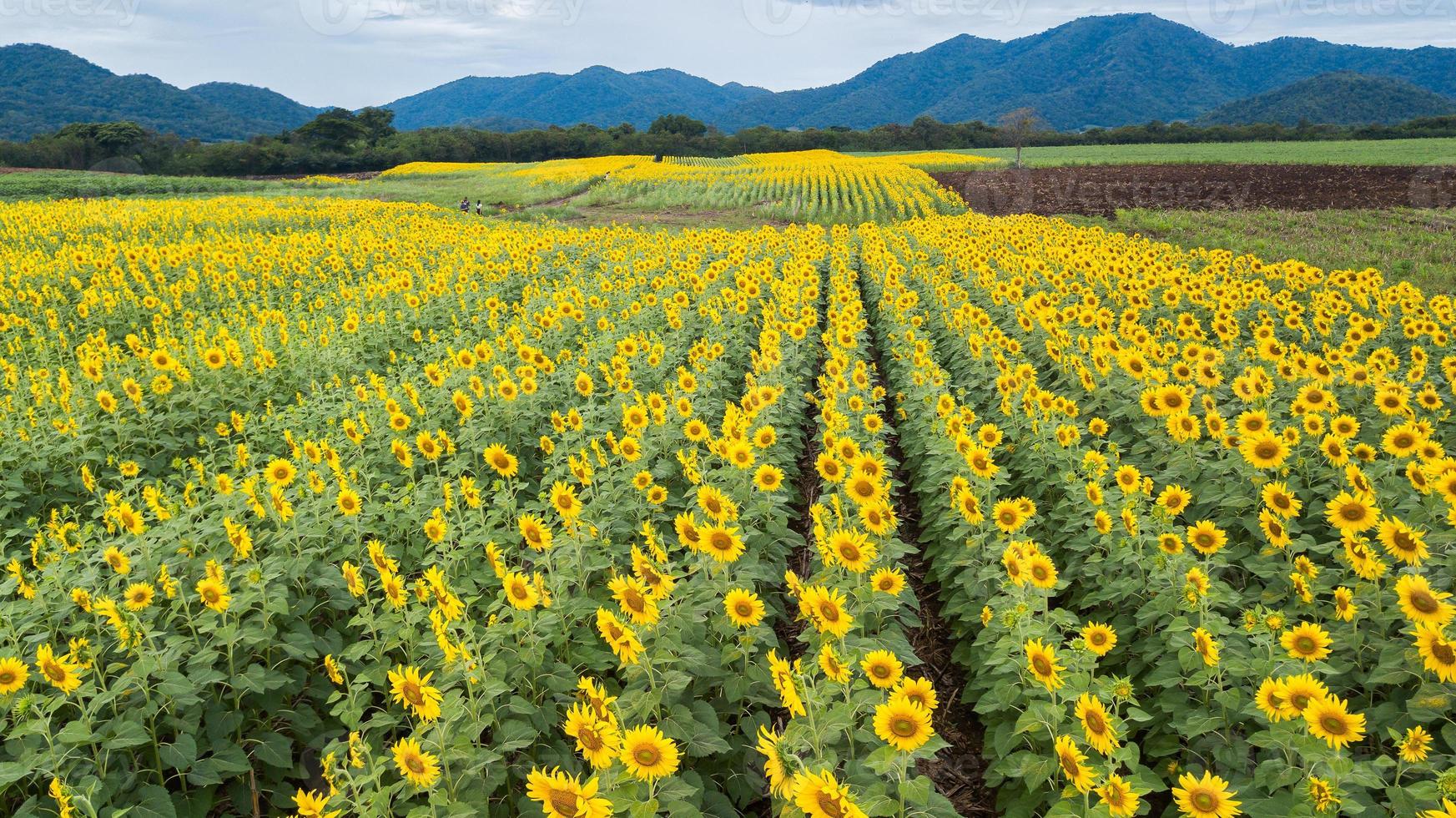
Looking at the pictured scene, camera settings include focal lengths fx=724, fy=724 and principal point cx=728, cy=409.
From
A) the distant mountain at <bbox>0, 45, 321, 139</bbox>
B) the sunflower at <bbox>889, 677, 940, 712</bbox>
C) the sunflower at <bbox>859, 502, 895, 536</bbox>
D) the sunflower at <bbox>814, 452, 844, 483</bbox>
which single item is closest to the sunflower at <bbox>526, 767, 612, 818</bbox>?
the sunflower at <bbox>889, 677, 940, 712</bbox>

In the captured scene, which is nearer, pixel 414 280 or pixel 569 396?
pixel 569 396

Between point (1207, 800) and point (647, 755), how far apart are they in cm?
187

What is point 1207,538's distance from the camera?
3.79 m

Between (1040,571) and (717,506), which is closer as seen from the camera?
(1040,571)

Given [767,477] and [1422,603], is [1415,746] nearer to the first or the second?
[1422,603]

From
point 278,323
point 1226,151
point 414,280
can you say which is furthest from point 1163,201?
point 1226,151

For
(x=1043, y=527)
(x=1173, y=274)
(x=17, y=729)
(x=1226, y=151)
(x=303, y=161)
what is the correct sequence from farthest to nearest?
1. (x=303, y=161)
2. (x=1226, y=151)
3. (x=1173, y=274)
4. (x=1043, y=527)
5. (x=17, y=729)

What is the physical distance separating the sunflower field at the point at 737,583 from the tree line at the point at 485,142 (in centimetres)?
6475

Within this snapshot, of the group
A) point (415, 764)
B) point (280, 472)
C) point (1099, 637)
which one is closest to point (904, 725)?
point (1099, 637)

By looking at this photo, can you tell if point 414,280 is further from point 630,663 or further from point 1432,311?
point 1432,311

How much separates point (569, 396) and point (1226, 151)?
77855 millimetres

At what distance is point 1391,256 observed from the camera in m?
16.1

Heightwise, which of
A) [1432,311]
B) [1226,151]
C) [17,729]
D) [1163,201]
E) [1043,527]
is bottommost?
[1043,527]

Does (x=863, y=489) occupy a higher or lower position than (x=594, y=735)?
higher
